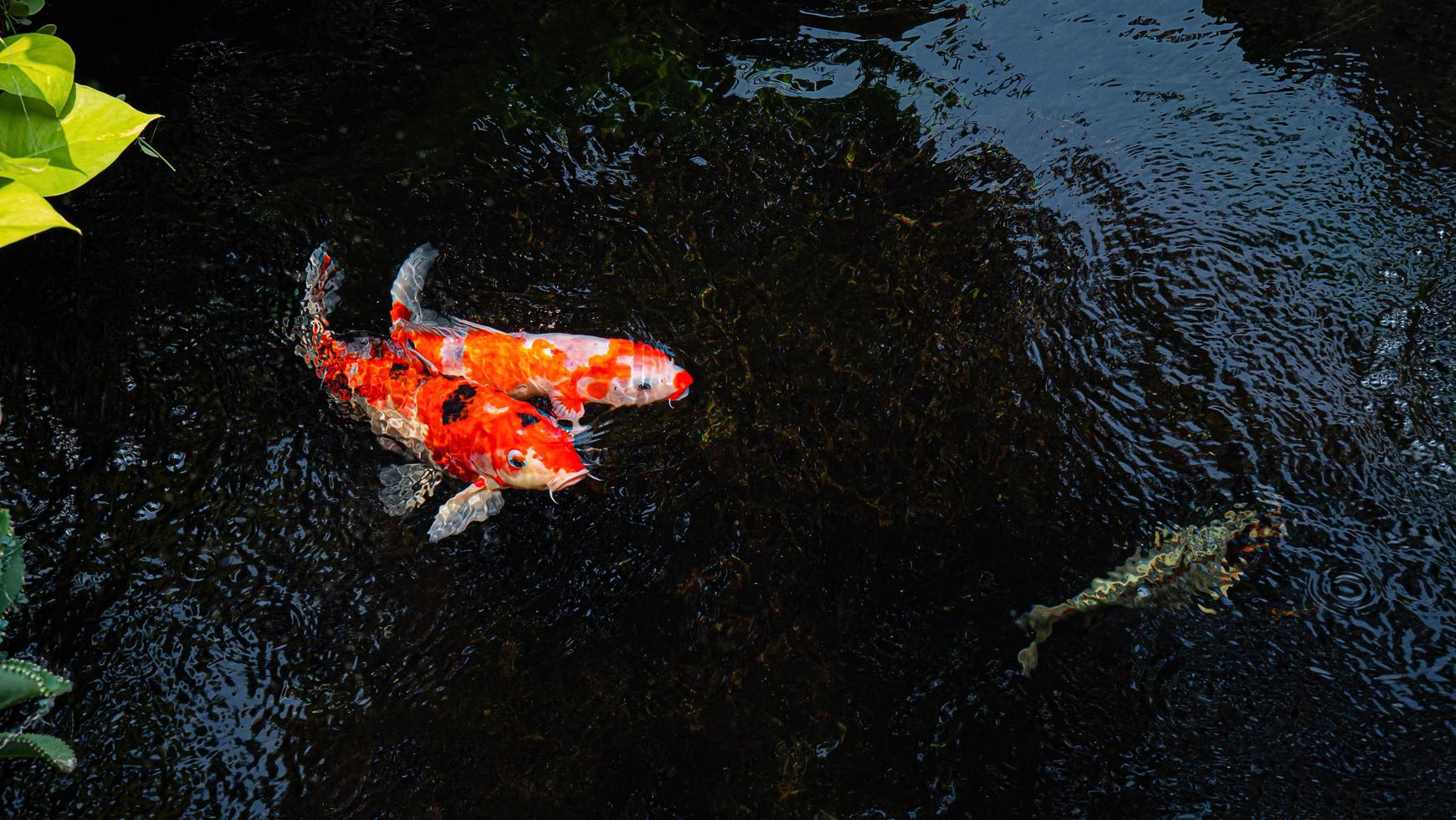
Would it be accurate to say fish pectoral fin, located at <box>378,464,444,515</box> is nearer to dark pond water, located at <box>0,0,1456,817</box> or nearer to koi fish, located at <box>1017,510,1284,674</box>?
dark pond water, located at <box>0,0,1456,817</box>

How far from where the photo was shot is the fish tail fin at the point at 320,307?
3.21m

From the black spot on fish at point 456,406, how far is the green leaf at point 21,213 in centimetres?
154

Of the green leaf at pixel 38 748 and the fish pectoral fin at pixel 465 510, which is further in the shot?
the fish pectoral fin at pixel 465 510

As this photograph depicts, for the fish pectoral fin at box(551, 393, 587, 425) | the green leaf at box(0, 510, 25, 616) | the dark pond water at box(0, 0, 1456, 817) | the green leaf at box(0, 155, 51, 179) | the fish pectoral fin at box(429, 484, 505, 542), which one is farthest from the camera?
the fish pectoral fin at box(551, 393, 587, 425)

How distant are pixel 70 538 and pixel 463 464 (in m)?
1.18

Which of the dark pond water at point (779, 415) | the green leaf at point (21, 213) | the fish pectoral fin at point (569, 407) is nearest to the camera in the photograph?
the green leaf at point (21, 213)

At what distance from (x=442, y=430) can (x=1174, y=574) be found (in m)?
2.23

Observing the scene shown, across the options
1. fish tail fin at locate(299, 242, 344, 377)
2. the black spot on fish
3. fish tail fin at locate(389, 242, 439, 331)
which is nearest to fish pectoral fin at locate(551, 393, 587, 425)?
the black spot on fish

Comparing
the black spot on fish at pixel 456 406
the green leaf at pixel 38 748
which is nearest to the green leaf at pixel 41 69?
the green leaf at pixel 38 748

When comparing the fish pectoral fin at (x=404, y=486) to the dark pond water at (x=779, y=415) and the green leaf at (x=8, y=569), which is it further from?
the green leaf at (x=8, y=569)

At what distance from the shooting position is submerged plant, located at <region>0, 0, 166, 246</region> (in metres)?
1.65

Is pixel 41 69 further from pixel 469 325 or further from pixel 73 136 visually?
pixel 469 325

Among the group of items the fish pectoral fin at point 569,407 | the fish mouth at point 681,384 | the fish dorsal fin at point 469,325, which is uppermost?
the fish dorsal fin at point 469,325

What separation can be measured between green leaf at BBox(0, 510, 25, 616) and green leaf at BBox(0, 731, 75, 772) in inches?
11.8
